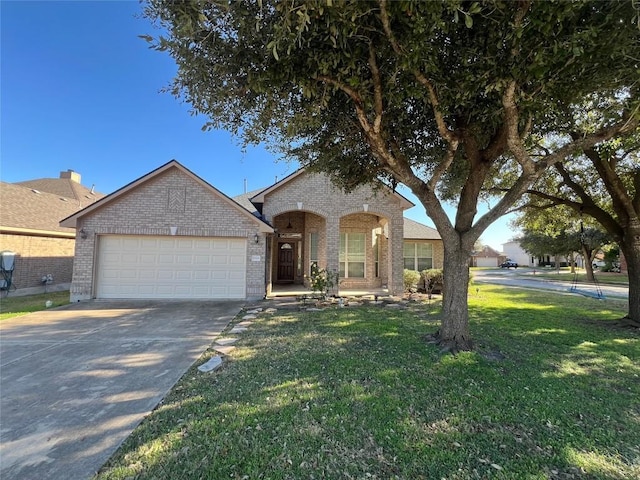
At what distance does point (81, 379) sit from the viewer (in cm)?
469

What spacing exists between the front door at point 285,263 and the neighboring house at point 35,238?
10.5 metres

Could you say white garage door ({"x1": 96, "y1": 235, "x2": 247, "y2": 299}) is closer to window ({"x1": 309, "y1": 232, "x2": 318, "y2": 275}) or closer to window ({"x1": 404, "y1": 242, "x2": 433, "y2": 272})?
window ({"x1": 309, "y1": 232, "x2": 318, "y2": 275})

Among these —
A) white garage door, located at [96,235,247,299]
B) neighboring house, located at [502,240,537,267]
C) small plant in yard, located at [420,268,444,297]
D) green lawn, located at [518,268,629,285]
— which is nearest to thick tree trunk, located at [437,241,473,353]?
white garage door, located at [96,235,247,299]

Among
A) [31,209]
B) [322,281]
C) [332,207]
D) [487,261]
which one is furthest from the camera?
[487,261]

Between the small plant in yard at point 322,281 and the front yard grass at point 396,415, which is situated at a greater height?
the small plant in yard at point 322,281

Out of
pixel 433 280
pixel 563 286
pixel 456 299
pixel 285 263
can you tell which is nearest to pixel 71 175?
pixel 285 263

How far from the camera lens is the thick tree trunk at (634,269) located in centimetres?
861

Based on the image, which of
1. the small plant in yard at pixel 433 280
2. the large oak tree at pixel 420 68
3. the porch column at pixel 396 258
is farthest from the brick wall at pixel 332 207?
the large oak tree at pixel 420 68

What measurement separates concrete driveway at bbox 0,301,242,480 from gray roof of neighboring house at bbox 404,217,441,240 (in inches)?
462

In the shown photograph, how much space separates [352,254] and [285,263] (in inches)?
185

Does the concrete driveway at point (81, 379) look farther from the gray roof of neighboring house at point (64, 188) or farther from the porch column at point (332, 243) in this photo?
the gray roof of neighboring house at point (64, 188)

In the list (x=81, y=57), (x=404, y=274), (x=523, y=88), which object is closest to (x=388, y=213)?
(x=404, y=274)

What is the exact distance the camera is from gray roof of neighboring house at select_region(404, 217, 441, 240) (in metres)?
17.4

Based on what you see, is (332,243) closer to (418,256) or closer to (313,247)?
(313,247)
